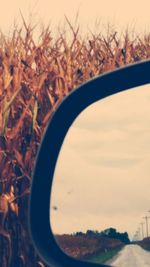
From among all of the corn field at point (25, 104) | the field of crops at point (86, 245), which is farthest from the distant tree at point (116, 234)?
the corn field at point (25, 104)

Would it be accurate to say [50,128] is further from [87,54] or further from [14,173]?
[87,54]

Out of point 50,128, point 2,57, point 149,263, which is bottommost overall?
point 149,263

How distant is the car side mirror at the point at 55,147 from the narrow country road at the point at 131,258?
0.09 m

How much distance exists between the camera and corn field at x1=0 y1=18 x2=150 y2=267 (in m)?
4.00

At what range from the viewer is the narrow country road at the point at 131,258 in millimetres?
888

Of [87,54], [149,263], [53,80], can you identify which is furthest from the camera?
[87,54]

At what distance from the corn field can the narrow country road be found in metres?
2.99

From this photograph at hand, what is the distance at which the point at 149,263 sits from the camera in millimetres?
860

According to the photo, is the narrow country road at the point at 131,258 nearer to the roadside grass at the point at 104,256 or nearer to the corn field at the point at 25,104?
the roadside grass at the point at 104,256

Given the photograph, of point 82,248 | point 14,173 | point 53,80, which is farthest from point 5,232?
point 82,248

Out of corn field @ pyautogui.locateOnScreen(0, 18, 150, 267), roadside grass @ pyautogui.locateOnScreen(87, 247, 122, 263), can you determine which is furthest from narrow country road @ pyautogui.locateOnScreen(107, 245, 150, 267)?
corn field @ pyautogui.locateOnScreen(0, 18, 150, 267)

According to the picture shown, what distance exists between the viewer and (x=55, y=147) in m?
1.11

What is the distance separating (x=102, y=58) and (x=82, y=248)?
4.82 m

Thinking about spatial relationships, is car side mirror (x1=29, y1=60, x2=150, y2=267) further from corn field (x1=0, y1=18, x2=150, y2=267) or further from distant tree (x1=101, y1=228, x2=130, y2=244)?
Answer: corn field (x1=0, y1=18, x2=150, y2=267)
